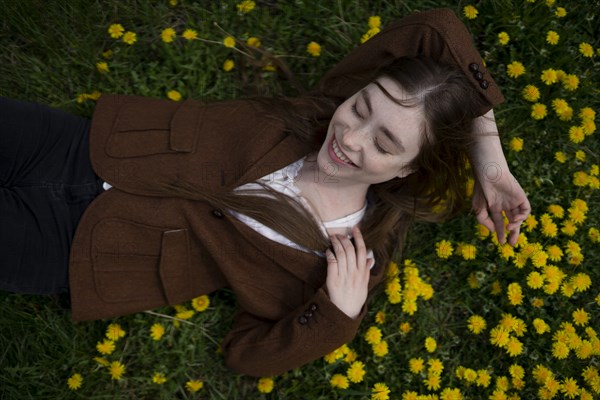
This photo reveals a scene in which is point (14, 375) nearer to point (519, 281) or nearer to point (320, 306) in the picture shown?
point (320, 306)

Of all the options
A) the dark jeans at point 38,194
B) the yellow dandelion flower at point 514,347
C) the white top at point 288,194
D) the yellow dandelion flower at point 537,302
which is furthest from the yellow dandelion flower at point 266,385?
the yellow dandelion flower at point 537,302

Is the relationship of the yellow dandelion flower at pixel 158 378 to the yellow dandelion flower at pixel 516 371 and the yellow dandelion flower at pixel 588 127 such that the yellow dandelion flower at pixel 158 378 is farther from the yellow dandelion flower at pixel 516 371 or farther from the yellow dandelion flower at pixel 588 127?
the yellow dandelion flower at pixel 588 127

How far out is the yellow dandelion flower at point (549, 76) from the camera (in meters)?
2.28

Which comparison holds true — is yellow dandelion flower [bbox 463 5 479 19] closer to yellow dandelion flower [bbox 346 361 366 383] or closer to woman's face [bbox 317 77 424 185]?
woman's face [bbox 317 77 424 185]

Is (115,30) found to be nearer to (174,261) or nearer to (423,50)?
(174,261)

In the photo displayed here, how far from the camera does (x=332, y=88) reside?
75.1 inches

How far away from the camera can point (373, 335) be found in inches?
85.0

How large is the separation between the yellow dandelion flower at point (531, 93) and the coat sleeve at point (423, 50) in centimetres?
73

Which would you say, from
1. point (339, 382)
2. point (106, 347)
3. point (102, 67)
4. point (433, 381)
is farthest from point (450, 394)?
point (102, 67)

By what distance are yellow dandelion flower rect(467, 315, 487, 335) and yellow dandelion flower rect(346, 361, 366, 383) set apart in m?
0.51

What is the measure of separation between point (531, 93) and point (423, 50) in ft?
2.90

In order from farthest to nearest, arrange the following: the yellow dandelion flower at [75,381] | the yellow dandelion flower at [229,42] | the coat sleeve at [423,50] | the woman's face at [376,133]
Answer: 1. the yellow dandelion flower at [229,42]
2. the yellow dandelion flower at [75,381]
3. the coat sleeve at [423,50]
4. the woman's face at [376,133]

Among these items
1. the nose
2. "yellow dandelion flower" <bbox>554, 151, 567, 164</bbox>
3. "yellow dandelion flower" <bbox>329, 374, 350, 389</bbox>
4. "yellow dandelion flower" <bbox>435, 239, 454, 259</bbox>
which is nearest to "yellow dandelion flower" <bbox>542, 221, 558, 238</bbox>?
"yellow dandelion flower" <bbox>554, 151, 567, 164</bbox>

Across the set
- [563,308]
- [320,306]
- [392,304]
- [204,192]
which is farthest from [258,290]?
[563,308]
